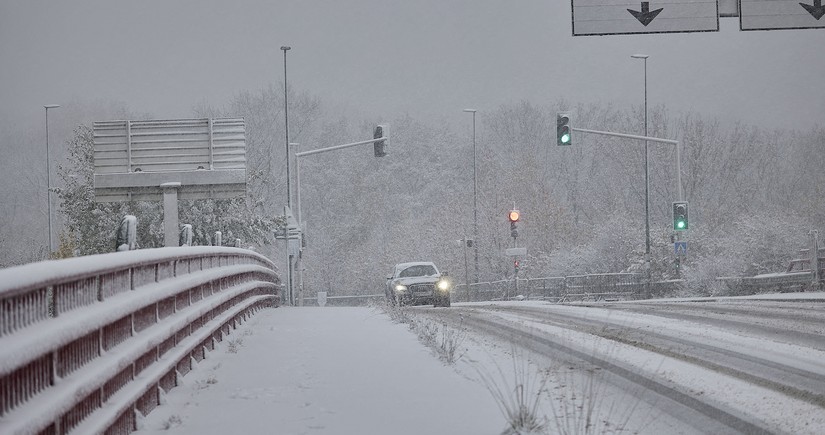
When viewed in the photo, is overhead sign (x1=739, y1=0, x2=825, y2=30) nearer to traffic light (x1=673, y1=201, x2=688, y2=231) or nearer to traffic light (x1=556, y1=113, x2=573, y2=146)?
traffic light (x1=556, y1=113, x2=573, y2=146)

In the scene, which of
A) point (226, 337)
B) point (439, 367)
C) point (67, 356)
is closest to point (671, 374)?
point (439, 367)

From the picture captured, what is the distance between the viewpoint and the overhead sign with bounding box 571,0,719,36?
18516mm

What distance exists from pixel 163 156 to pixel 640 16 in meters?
23.7

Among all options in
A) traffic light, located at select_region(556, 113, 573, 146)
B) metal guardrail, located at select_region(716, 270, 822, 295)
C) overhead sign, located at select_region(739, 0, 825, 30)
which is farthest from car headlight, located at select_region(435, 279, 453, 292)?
overhead sign, located at select_region(739, 0, 825, 30)

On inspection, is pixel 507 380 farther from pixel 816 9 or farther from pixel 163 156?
pixel 163 156

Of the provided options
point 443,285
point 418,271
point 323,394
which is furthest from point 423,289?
point 323,394

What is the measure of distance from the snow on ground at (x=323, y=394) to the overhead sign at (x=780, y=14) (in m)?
10.7

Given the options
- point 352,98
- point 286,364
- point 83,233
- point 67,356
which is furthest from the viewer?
point 352,98

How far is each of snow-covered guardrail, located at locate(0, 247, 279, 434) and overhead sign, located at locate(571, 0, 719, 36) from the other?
1158 cm

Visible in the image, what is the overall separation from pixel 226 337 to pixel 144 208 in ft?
124

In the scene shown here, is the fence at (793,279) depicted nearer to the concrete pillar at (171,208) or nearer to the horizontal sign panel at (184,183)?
the horizontal sign panel at (184,183)

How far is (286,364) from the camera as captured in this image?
9.49 metres

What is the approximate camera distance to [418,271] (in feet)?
101

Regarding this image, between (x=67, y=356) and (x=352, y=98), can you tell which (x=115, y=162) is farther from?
(x=352, y=98)
